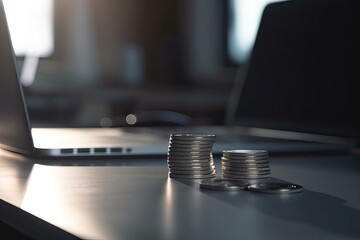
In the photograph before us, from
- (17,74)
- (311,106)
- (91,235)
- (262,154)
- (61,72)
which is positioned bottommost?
(91,235)

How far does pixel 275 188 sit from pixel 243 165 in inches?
2.9

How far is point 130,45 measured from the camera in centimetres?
755

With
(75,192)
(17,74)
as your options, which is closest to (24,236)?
(75,192)

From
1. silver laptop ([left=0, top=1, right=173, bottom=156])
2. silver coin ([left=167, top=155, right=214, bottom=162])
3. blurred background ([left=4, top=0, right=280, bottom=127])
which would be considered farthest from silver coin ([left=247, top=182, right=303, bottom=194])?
blurred background ([left=4, top=0, right=280, bottom=127])

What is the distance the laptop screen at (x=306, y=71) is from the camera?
1.49 m

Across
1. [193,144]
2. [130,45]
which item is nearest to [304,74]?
[193,144]

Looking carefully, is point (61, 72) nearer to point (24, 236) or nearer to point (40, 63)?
point (40, 63)

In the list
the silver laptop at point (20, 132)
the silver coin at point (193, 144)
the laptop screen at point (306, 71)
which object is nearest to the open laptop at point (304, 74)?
the laptop screen at point (306, 71)

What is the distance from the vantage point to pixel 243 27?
7.39 m

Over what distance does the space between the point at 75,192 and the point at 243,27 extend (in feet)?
21.9

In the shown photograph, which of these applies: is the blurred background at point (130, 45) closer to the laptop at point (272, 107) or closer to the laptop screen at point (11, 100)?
the laptop at point (272, 107)

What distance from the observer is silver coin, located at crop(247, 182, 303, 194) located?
792 millimetres

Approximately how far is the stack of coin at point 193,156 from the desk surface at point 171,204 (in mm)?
25

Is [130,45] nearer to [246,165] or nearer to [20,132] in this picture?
[20,132]
